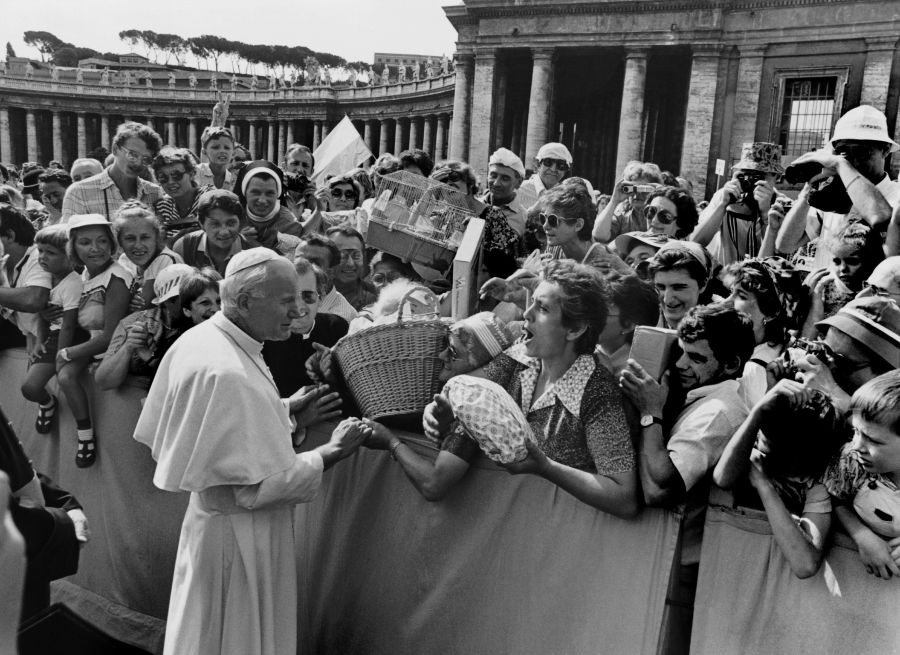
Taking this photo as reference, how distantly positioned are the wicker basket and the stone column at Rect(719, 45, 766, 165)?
79.9 feet

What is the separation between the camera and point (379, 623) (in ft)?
12.7

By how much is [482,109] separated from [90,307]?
25.8 meters

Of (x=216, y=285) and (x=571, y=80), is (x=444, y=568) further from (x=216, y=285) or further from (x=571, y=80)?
(x=571, y=80)

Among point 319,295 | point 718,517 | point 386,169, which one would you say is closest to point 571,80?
point 386,169

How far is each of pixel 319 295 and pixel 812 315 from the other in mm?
3079

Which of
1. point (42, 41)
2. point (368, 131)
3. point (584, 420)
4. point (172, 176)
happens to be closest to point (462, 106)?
point (368, 131)

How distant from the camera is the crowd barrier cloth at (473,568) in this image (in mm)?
3180

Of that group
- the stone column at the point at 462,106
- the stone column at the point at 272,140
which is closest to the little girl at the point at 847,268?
the stone column at the point at 462,106

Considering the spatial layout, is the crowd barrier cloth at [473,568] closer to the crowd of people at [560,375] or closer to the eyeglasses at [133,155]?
the crowd of people at [560,375]

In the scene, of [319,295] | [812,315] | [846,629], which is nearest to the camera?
[846,629]

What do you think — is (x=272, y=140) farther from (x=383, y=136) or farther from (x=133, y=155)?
(x=133, y=155)

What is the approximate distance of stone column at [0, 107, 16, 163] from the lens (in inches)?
2522

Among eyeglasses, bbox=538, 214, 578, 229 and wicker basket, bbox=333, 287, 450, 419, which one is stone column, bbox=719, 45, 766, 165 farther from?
wicker basket, bbox=333, 287, 450, 419

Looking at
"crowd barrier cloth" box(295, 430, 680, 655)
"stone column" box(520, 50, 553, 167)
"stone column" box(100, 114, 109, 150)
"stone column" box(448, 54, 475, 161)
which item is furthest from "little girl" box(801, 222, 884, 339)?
"stone column" box(100, 114, 109, 150)
